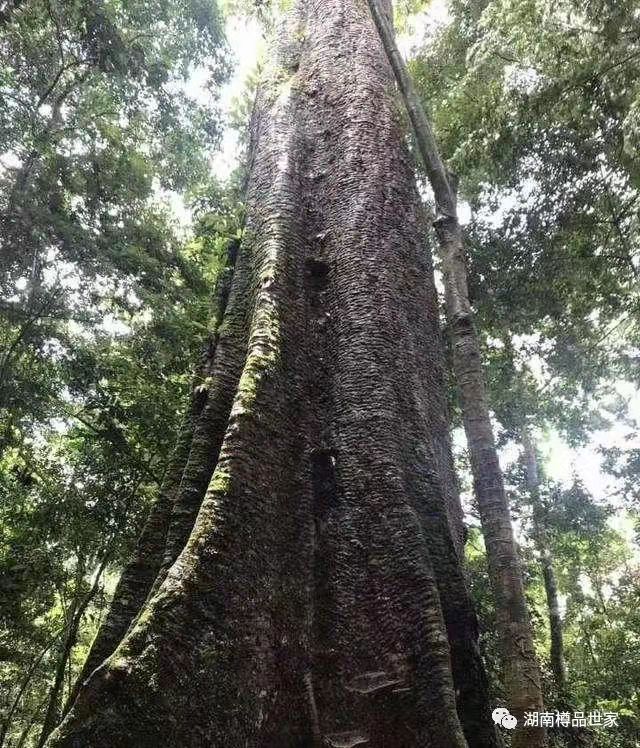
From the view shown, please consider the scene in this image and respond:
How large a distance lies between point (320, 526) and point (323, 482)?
212mm

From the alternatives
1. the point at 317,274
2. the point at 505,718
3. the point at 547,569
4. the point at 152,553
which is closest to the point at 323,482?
the point at 152,553

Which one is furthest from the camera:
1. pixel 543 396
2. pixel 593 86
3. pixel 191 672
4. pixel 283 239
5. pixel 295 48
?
pixel 543 396

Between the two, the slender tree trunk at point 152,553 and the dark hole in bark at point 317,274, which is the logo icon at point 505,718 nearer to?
the slender tree trunk at point 152,553

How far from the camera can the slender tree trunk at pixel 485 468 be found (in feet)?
9.98

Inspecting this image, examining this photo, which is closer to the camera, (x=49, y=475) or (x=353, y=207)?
(x=353, y=207)

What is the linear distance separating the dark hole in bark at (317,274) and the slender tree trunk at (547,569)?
719cm

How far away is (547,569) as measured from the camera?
10055mm

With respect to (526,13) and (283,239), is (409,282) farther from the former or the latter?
(526,13)

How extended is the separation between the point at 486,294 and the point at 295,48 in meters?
4.34

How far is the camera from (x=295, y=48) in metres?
5.22

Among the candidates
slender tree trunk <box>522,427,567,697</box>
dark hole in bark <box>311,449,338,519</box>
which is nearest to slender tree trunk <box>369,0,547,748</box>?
dark hole in bark <box>311,449,338,519</box>

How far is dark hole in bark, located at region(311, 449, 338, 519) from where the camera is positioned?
2660 mm

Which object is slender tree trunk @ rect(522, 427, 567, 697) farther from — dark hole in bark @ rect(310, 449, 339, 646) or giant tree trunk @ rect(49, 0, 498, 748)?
dark hole in bark @ rect(310, 449, 339, 646)

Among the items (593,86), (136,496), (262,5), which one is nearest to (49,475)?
(136,496)
